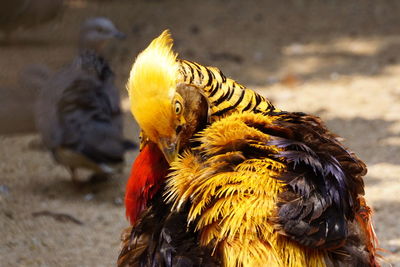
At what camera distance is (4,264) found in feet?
13.1

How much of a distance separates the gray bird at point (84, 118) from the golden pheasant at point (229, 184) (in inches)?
81.2

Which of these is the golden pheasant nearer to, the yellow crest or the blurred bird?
the yellow crest

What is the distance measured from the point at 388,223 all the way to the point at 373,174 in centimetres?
76

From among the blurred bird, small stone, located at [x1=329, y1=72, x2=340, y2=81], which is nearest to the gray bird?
the blurred bird

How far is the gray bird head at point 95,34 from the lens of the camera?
6.18 meters

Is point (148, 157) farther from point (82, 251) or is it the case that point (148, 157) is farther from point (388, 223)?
point (388, 223)

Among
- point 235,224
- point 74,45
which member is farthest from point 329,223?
point 74,45

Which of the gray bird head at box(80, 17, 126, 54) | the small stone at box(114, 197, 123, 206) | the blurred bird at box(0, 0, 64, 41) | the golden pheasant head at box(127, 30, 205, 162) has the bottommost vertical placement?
the small stone at box(114, 197, 123, 206)

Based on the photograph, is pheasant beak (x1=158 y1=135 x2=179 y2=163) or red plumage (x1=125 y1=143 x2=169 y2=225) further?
red plumage (x1=125 y1=143 x2=169 y2=225)

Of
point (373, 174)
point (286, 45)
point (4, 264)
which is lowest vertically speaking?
point (4, 264)

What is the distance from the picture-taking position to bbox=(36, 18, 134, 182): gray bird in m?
5.03

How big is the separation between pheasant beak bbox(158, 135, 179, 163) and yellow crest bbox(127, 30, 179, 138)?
0.06 m

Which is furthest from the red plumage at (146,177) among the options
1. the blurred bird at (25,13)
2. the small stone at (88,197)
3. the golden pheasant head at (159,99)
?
the blurred bird at (25,13)

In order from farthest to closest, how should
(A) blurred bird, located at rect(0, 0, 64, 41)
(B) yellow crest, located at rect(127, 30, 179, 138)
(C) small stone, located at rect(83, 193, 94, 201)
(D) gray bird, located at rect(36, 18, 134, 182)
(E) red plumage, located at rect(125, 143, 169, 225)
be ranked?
1. (A) blurred bird, located at rect(0, 0, 64, 41)
2. (C) small stone, located at rect(83, 193, 94, 201)
3. (D) gray bird, located at rect(36, 18, 134, 182)
4. (E) red plumage, located at rect(125, 143, 169, 225)
5. (B) yellow crest, located at rect(127, 30, 179, 138)
